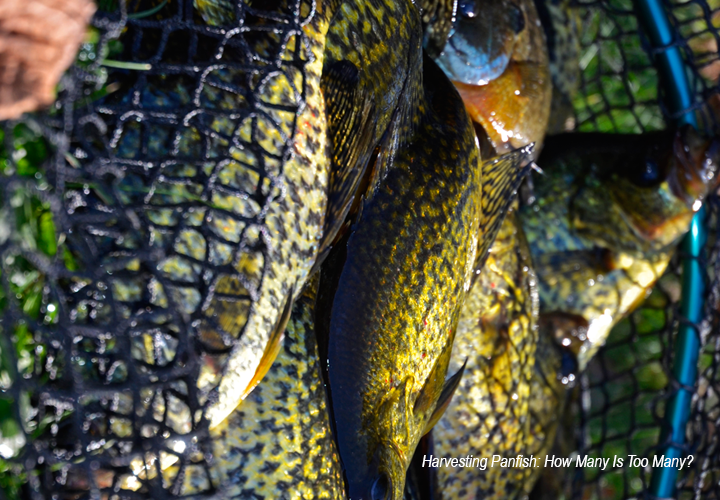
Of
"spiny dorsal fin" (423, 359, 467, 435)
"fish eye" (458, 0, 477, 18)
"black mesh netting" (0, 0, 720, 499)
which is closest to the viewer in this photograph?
"black mesh netting" (0, 0, 720, 499)

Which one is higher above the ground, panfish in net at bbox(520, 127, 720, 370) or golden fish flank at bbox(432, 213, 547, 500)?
panfish in net at bbox(520, 127, 720, 370)

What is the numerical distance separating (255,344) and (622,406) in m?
3.41

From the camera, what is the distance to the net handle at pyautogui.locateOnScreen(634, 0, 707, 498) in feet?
8.87

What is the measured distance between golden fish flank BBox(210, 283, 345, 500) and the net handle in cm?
174

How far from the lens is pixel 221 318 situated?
158 cm

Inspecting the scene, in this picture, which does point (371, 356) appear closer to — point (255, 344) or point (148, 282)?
point (255, 344)

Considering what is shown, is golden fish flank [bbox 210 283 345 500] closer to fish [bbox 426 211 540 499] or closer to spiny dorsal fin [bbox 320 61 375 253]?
spiny dorsal fin [bbox 320 61 375 253]

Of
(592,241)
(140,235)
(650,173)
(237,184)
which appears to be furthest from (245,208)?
(650,173)

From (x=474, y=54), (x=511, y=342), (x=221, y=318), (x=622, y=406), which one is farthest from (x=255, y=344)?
(x=622, y=406)

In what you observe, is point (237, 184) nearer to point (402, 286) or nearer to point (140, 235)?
point (140, 235)

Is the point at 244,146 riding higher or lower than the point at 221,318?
higher

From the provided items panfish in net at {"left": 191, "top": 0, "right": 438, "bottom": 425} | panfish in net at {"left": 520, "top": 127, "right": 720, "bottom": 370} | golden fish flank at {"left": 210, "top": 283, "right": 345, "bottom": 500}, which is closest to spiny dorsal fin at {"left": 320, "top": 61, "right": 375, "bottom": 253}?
panfish in net at {"left": 191, "top": 0, "right": 438, "bottom": 425}

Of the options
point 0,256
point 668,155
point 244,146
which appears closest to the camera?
point 0,256

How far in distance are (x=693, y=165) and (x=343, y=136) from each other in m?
1.98
